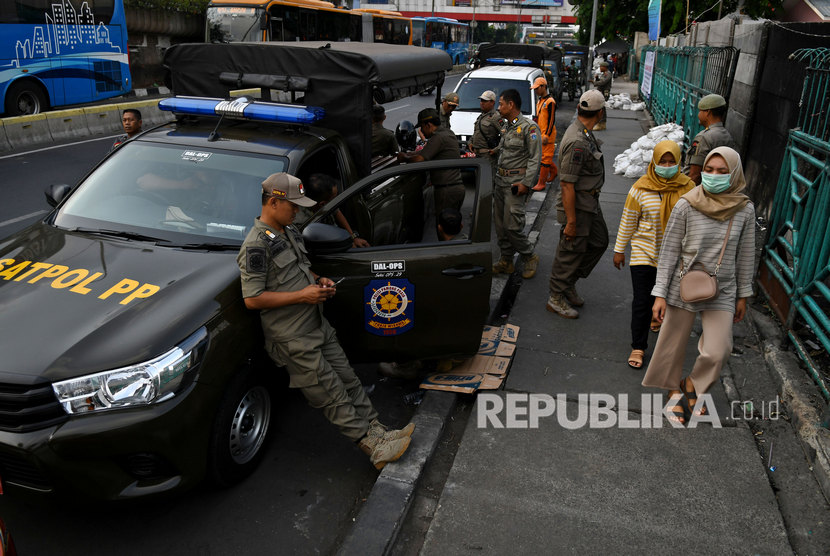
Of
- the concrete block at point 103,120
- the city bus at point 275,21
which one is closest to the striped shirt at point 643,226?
the concrete block at point 103,120

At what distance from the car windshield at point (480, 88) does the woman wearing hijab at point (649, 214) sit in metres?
7.49

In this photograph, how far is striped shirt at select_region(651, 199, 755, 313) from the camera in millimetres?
3715

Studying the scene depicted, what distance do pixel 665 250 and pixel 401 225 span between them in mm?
2568

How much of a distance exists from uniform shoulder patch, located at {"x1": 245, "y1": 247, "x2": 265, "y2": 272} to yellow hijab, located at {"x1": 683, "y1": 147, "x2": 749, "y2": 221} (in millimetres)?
2496

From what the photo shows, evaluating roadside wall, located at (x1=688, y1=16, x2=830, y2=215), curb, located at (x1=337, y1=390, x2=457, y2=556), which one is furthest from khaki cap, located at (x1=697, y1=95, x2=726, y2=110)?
curb, located at (x1=337, y1=390, x2=457, y2=556)

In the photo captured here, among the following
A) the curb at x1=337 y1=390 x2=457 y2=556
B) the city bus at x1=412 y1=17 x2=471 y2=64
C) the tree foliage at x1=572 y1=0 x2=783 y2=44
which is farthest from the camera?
the city bus at x1=412 y1=17 x2=471 y2=64

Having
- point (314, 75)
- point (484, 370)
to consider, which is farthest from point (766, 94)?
point (314, 75)

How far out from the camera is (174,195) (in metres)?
3.98

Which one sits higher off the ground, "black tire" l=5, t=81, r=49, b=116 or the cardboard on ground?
"black tire" l=5, t=81, r=49, b=116

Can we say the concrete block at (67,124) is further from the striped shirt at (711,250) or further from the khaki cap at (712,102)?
the striped shirt at (711,250)

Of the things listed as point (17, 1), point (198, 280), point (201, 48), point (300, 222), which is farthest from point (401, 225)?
point (17, 1)

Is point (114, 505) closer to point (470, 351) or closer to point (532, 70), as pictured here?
point (470, 351)

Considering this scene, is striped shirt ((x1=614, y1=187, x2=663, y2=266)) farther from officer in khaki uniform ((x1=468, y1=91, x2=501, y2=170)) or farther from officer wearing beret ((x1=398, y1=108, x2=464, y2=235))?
officer in khaki uniform ((x1=468, y1=91, x2=501, y2=170))

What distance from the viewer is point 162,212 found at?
3.90 metres
